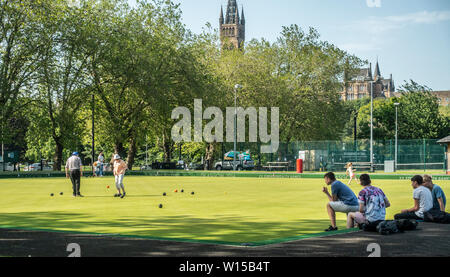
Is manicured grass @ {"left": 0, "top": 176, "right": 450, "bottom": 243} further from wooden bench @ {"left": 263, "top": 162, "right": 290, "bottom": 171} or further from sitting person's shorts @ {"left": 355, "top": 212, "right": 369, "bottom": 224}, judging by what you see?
wooden bench @ {"left": 263, "top": 162, "right": 290, "bottom": 171}

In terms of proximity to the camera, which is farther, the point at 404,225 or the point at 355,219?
the point at 355,219

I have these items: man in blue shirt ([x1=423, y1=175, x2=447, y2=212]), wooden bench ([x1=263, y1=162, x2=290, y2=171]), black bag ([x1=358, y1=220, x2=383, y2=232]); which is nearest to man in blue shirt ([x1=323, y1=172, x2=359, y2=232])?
black bag ([x1=358, y1=220, x2=383, y2=232])

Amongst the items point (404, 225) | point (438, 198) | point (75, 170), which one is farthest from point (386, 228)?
point (75, 170)

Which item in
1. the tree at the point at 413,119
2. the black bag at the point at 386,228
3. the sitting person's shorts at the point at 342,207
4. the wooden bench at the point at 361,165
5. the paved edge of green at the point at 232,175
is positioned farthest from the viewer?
the tree at the point at 413,119

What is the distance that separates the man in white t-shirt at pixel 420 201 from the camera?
12422 mm

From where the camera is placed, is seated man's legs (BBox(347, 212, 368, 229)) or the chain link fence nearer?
seated man's legs (BBox(347, 212, 368, 229))

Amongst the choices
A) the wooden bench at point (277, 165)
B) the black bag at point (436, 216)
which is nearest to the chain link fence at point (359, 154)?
the wooden bench at point (277, 165)

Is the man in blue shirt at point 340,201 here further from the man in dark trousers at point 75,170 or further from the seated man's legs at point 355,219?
the man in dark trousers at point 75,170

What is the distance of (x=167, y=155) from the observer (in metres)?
63.6

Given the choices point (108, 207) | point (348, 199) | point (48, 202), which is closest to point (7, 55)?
point (48, 202)

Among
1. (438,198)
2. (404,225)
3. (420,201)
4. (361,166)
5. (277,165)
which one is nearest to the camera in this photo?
(404,225)

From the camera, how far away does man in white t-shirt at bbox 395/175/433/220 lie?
1242cm

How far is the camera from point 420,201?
496 inches

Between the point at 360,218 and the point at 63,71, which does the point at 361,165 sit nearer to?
the point at 63,71
